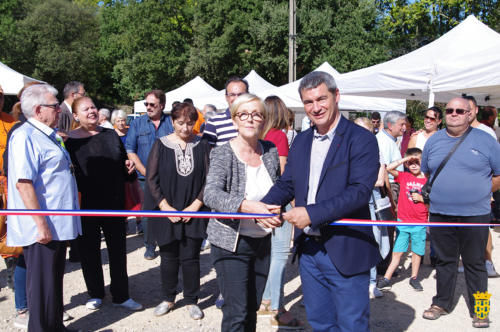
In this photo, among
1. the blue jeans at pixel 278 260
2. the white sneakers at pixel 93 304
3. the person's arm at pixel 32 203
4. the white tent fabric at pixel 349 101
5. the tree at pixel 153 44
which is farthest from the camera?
the tree at pixel 153 44

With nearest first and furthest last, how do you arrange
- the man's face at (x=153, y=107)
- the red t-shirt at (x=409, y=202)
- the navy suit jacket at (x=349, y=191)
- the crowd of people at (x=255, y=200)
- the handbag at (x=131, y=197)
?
the navy suit jacket at (x=349, y=191), the crowd of people at (x=255, y=200), the handbag at (x=131, y=197), the red t-shirt at (x=409, y=202), the man's face at (x=153, y=107)

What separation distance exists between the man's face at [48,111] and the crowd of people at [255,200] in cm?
1

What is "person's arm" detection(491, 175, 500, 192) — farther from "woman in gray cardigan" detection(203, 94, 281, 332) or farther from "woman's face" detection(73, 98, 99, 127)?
"woman's face" detection(73, 98, 99, 127)

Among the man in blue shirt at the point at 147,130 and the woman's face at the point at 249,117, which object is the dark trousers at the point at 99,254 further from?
the woman's face at the point at 249,117

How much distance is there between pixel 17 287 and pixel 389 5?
3252 cm

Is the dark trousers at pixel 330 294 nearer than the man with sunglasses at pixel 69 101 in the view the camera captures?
Yes

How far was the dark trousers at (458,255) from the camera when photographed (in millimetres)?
3957

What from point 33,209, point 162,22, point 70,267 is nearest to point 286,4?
point 162,22

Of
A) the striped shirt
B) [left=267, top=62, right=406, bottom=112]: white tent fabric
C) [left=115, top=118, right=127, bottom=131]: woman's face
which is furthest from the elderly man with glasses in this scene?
[left=267, top=62, right=406, bottom=112]: white tent fabric

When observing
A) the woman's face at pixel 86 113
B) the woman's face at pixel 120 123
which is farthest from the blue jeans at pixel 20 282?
the woman's face at pixel 120 123

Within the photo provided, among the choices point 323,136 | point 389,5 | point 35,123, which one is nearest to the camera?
point 323,136

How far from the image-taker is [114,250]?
4.34 meters

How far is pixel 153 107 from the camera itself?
5.67 metres

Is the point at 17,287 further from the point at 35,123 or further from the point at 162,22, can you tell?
the point at 162,22
